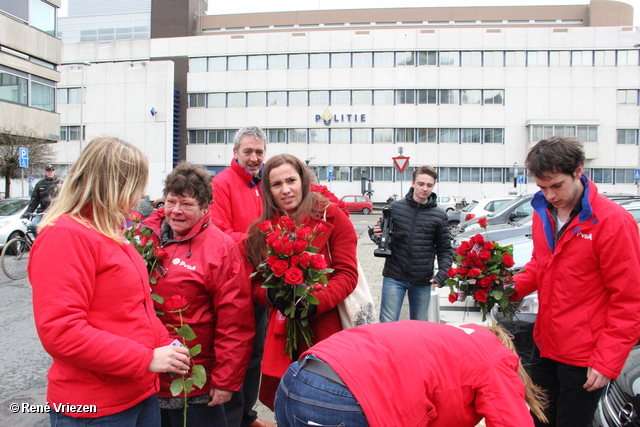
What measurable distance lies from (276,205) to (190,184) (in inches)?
21.2

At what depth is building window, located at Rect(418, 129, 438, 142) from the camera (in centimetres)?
4147

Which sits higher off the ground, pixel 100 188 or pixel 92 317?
pixel 100 188

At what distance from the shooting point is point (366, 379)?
4.72 ft

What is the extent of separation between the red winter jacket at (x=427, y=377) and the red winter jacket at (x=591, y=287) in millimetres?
877

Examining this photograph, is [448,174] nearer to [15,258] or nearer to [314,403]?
[15,258]

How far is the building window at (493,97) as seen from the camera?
134 feet

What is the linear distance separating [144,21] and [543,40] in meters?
41.0

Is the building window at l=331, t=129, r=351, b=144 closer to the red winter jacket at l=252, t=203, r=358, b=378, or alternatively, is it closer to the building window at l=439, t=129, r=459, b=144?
the building window at l=439, t=129, r=459, b=144

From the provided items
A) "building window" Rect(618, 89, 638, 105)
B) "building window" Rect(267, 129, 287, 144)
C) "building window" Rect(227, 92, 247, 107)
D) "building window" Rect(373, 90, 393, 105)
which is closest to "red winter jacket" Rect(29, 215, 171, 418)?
"building window" Rect(373, 90, 393, 105)

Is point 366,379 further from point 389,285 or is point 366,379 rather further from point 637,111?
point 637,111

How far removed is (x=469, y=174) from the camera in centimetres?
4134

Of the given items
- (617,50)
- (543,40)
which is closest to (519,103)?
(543,40)

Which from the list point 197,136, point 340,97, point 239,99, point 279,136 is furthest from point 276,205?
point 197,136

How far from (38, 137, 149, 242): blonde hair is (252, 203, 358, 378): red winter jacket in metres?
0.91
